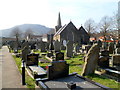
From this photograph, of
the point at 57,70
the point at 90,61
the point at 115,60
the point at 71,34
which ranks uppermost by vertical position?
the point at 71,34

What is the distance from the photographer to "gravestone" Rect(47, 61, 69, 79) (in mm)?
6122

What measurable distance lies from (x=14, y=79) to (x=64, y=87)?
3788 millimetres

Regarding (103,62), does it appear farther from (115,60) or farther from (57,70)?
(57,70)

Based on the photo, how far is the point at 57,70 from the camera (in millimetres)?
6375

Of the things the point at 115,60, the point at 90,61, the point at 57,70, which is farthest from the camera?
the point at 115,60

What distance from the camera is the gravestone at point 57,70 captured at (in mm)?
6122

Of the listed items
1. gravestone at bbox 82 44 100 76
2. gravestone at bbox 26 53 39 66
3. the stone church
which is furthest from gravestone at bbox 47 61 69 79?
the stone church

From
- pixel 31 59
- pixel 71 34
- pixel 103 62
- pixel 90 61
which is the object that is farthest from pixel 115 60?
pixel 71 34

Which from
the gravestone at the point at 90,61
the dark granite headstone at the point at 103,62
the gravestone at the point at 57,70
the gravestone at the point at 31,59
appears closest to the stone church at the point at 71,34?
the gravestone at the point at 31,59

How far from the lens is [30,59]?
1006 centimetres

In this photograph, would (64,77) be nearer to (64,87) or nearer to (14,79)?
(64,87)

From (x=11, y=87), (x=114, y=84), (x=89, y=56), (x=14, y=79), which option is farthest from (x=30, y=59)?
(x=114, y=84)

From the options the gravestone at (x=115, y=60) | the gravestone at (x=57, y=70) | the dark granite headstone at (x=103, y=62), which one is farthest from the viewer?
the gravestone at (x=115, y=60)

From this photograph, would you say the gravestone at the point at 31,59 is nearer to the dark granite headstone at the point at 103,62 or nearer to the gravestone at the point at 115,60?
the dark granite headstone at the point at 103,62
